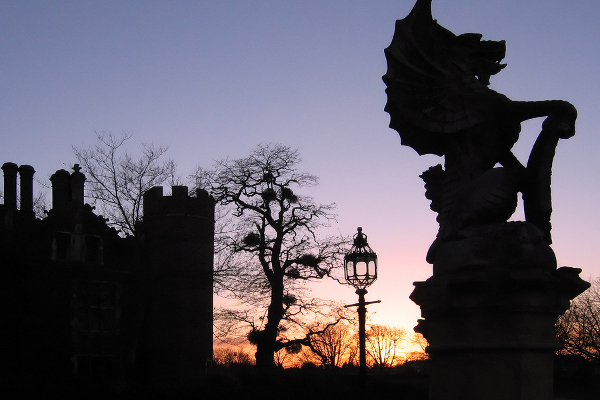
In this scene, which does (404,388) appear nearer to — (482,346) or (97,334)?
(97,334)

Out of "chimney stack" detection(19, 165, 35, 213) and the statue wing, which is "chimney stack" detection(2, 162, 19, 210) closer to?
"chimney stack" detection(19, 165, 35, 213)

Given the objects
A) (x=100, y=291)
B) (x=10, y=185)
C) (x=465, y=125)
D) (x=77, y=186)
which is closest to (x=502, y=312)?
(x=465, y=125)

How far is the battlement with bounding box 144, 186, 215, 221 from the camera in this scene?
3847 cm

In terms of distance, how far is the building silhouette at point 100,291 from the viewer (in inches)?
1233

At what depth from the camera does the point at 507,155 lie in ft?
20.7

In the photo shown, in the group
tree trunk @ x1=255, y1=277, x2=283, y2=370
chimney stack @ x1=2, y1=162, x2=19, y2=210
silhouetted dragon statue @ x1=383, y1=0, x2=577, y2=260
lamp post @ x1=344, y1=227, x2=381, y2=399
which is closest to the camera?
silhouetted dragon statue @ x1=383, y1=0, x2=577, y2=260

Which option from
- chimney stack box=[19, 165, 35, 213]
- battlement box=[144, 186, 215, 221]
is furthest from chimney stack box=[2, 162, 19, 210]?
battlement box=[144, 186, 215, 221]

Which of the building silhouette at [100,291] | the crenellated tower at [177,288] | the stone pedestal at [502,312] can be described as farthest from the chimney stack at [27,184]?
the stone pedestal at [502,312]

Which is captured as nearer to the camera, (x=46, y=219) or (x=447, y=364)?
(x=447, y=364)

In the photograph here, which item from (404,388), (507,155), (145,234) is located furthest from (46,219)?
(507,155)

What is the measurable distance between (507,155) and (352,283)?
671cm

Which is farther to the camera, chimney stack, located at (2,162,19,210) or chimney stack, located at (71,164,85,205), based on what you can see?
chimney stack, located at (71,164,85,205)

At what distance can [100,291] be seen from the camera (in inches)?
1234

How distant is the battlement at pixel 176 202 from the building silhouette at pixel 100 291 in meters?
0.05
